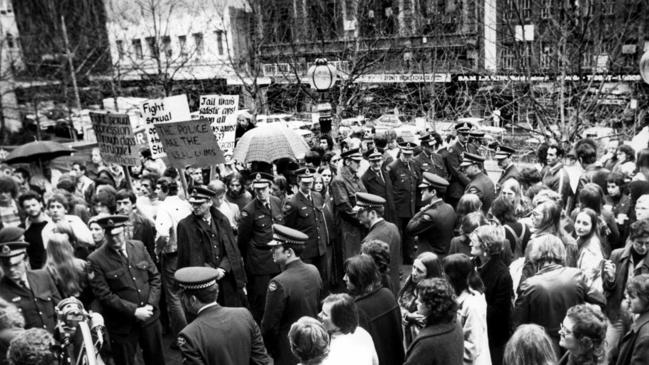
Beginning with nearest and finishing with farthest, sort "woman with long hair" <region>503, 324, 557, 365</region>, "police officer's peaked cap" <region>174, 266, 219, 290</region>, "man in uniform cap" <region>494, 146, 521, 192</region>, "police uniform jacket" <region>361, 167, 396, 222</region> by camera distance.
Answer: "woman with long hair" <region>503, 324, 557, 365</region> → "police officer's peaked cap" <region>174, 266, 219, 290</region> → "man in uniform cap" <region>494, 146, 521, 192</region> → "police uniform jacket" <region>361, 167, 396, 222</region>

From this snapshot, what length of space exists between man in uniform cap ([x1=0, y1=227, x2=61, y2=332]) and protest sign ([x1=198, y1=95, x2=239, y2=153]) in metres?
4.01

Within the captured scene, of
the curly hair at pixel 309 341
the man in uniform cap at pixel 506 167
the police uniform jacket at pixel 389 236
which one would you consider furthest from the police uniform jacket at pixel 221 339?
the man in uniform cap at pixel 506 167

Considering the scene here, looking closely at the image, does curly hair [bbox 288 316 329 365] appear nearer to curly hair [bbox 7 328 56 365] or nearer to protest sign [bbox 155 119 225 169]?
curly hair [bbox 7 328 56 365]

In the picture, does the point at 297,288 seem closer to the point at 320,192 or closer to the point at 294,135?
the point at 320,192

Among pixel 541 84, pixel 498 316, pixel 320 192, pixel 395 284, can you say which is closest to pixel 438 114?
pixel 541 84

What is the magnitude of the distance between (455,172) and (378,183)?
177 cm

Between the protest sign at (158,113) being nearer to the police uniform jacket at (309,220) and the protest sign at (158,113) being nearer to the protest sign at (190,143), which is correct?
the protest sign at (190,143)

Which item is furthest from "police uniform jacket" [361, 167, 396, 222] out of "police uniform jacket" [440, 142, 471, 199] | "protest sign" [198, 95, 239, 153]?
"protest sign" [198, 95, 239, 153]

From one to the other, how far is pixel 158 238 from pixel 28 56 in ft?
101

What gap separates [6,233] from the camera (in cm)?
512

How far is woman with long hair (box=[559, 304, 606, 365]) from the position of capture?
3439mm

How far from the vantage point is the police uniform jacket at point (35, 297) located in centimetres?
498

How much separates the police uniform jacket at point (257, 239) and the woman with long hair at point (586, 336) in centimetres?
423

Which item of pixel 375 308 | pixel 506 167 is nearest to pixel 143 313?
pixel 375 308
